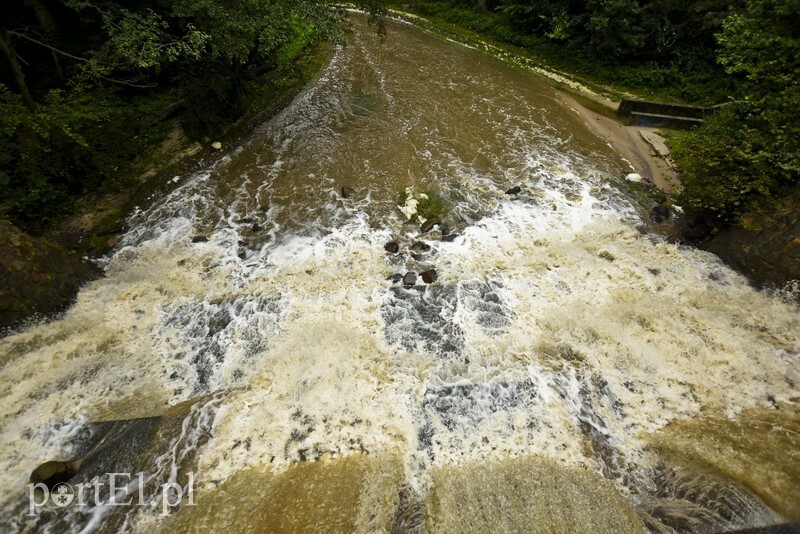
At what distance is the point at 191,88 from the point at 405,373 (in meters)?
11.9

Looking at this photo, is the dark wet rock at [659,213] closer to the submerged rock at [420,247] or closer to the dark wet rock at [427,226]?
the dark wet rock at [427,226]

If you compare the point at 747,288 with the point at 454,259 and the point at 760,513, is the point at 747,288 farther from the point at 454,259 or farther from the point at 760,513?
the point at 454,259

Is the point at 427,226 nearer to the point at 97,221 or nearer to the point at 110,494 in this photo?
the point at 110,494

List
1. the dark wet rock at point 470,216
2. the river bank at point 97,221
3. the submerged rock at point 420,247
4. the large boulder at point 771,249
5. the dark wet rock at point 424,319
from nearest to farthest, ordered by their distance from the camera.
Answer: the river bank at point 97,221 < the dark wet rock at point 424,319 < the large boulder at point 771,249 < the submerged rock at point 420,247 < the dark wet rock at point 470,216

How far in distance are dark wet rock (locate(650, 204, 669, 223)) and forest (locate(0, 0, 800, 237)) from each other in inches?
29.4

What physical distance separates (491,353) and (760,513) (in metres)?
4.39

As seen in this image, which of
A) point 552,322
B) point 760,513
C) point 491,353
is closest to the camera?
point 760,513

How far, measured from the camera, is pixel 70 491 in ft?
18.3

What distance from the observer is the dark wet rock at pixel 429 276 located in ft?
29.8

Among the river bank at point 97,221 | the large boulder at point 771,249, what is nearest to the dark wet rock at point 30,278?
the river bank at point 97,221

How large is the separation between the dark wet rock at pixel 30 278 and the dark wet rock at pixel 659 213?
1519 cm

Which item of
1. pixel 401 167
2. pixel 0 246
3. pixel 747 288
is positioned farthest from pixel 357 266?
pixel 747 288

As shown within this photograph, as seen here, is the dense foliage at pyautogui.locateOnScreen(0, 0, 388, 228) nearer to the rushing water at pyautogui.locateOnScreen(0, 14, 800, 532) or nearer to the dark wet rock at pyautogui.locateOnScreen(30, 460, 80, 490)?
the rushing water at pyautogui.locateOnScreen(0, 14, 800, 532)

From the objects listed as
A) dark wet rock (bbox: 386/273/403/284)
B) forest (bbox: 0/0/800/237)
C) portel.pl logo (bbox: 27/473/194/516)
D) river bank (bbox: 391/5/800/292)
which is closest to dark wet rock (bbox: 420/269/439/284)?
dark wet rock (bbox: 386/273/403/284)
